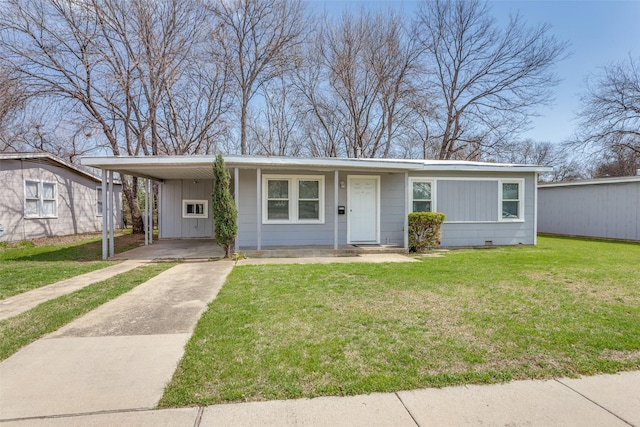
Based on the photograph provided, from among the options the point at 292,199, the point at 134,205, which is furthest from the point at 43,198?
the point at 292,199

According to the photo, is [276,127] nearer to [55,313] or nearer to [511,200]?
[511,200]

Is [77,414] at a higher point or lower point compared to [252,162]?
lower

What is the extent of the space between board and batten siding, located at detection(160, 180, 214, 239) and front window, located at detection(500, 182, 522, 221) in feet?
34.8

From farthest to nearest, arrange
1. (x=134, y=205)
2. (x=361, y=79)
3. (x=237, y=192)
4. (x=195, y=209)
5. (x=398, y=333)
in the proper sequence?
(x=361, y=79), (x=134, y=205), (x=195, y=209), (x=237, y=192), (x=398, y=333)

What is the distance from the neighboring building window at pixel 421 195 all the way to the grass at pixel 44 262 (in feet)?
27.9

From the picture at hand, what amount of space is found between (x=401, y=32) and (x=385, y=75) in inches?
98.7

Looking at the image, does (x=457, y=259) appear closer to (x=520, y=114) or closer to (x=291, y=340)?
(x=291, y=340)

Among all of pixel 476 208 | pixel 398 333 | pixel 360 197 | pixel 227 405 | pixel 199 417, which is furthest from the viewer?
pixel 476 208

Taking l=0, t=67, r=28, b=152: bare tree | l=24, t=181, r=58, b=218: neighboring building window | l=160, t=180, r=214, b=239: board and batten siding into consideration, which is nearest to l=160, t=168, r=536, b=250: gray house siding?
l=160, t=180, r=214, b=239: board and batten siding

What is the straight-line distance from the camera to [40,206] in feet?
38.8

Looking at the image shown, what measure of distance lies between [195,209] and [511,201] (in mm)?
11522

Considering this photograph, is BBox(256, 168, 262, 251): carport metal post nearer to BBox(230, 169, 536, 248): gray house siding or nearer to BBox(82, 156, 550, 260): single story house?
BBox(82, 156, 550, 260): single story house

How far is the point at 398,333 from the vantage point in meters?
3.24

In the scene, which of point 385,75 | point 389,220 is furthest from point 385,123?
point 389,220
